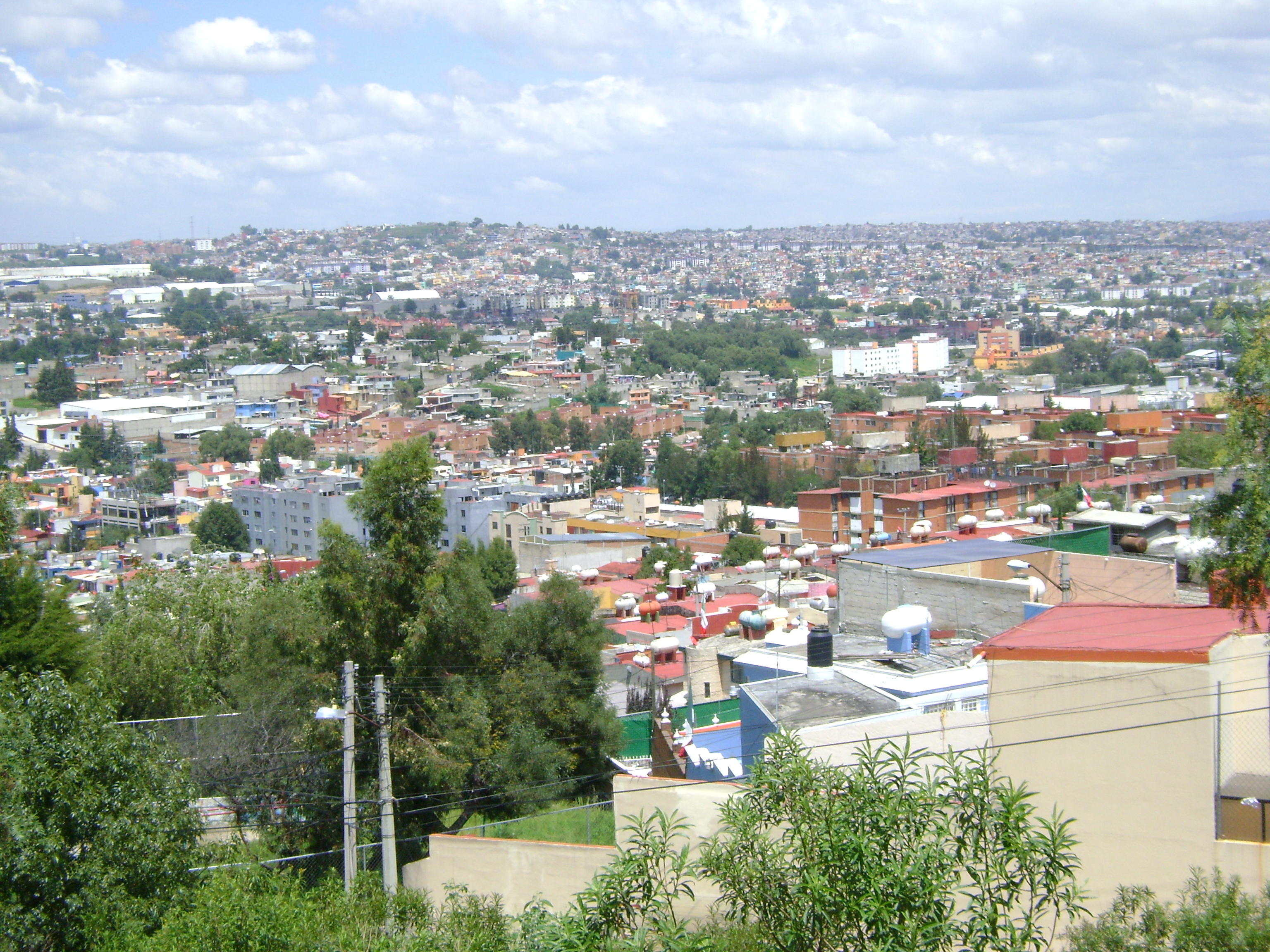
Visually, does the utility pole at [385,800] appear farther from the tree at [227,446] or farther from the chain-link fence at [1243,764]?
the tree at [227,446]

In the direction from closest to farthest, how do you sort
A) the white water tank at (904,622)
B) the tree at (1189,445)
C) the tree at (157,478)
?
1. the white water tank at (904,622)
2. the tree at (1189,445)
3. the tree at (157,478)

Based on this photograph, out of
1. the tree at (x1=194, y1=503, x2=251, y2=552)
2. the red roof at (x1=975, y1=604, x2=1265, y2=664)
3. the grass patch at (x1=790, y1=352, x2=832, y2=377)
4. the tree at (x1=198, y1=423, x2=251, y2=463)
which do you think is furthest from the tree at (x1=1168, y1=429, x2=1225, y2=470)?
the grass patch at (x1=790, y1=352, x2=832, y2=377)

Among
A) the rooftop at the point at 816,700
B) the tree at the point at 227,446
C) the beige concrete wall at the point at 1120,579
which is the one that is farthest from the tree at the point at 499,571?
the tree at the point at 227,446

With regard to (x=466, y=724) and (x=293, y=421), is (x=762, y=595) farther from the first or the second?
(x=293, y=421)

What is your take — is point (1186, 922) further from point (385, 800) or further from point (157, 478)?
point (157, 478)

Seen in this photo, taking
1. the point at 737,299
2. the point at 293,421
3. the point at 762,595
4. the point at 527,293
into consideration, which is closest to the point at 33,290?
the point at 527,293

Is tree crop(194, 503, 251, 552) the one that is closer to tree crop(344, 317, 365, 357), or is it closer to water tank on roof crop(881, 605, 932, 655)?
water tank on roof crop(881, 605, 932, 655)
